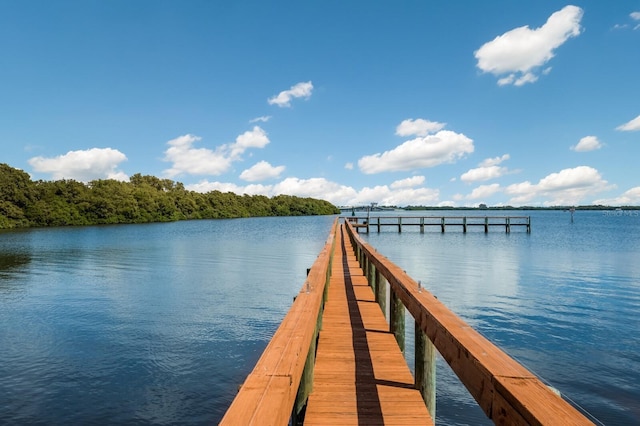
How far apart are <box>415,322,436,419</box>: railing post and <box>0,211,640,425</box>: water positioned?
124 inches

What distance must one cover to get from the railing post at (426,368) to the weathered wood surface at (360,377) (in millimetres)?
119

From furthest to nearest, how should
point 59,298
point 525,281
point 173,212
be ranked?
point 173,212
point 525,281
point 59,298

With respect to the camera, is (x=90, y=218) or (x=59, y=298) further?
(x=90, y=218)

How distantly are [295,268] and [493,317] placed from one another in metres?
13.4

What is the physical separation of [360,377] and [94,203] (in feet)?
320

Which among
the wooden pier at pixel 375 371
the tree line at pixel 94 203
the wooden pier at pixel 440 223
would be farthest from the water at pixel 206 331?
the tree line at pixel 94 203

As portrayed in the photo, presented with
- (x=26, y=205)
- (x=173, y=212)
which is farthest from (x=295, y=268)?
(x=173, y=212)

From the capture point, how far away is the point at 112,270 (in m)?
23.6

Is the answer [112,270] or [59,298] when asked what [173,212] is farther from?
[59,298]

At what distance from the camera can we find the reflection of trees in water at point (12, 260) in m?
25.0

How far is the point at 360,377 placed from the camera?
15.9 feet

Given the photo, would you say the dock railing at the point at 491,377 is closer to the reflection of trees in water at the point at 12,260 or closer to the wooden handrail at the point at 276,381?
the wooden handrail at the point at 276,381

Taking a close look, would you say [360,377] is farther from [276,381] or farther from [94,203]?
[94,203]

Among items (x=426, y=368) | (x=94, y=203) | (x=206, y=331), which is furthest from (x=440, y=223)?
(x=94, y=203)
